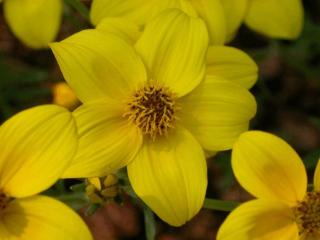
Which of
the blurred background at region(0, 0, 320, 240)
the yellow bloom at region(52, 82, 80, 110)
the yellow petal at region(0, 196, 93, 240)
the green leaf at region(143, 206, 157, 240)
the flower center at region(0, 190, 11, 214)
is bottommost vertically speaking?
the blurred background at region(0, 0, 320, 240)

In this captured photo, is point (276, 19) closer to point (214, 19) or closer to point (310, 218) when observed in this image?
point (214, 19)

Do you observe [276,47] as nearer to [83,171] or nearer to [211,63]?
[211,63]

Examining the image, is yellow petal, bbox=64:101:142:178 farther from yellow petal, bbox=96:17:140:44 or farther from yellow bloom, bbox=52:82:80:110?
yellow bloom, bbox=52:82:80:110

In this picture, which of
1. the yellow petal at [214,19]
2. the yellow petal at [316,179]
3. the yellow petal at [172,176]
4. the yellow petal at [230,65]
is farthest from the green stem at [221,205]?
the yellow petal at [214,19]

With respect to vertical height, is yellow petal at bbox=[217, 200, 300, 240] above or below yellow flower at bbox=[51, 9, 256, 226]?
below

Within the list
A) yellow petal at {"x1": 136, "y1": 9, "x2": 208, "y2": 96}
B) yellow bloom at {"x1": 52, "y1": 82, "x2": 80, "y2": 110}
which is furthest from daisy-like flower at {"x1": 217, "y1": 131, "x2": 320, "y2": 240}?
yellow bloom at {"x1": 52, "y1": 82, "x2": 80, "y2": 110}

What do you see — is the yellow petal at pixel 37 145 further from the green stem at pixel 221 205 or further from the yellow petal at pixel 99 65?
the green stem at pixel 221 205
